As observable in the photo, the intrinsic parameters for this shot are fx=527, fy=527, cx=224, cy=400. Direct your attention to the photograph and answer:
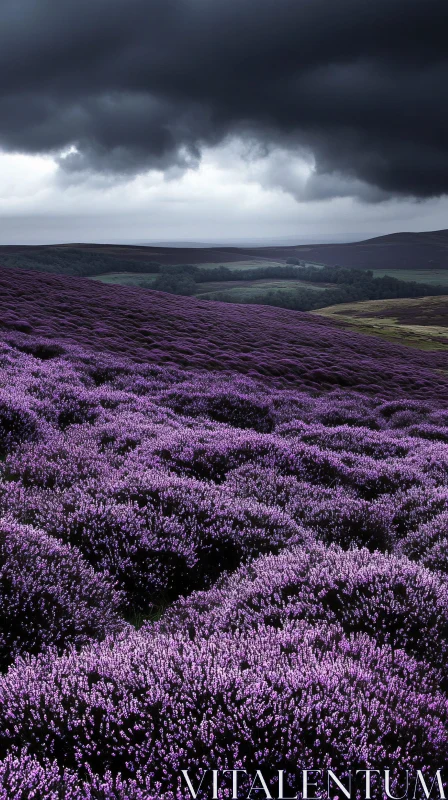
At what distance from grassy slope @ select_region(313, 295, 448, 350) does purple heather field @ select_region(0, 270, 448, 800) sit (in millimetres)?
63268

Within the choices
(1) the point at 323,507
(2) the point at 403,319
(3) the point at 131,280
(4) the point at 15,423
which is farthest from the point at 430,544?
(3) the point at 131,280

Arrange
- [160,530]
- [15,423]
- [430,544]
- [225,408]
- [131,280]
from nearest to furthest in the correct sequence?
[160,530] < [430,544] < [15,423] < [225,408] < [131,280]

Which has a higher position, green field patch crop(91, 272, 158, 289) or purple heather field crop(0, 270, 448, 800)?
green field patch crop(91, 272, 158, 289)

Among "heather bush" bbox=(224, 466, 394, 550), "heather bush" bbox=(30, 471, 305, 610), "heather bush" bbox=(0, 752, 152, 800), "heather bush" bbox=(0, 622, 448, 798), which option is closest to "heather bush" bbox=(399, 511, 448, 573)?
"heather bush" bbox=(224, 466, 394, 550)

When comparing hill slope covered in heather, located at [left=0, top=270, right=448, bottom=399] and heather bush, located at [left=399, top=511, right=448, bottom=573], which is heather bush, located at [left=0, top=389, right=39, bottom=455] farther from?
hill slope covered in heather, located at [left=0, top=270, right=448, bottom=399]

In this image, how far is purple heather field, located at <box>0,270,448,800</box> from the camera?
109 inches

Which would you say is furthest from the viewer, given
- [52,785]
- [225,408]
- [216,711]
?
[225,408]

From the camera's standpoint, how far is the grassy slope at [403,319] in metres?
75.3

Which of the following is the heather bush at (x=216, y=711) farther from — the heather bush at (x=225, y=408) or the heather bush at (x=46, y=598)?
the heather bush at (x=225, y=408)

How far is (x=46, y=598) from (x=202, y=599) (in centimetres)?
140

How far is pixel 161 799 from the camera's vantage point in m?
2.43

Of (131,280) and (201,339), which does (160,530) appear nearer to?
(201,339)

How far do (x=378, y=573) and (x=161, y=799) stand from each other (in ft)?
9.24

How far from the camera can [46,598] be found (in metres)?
4.30
